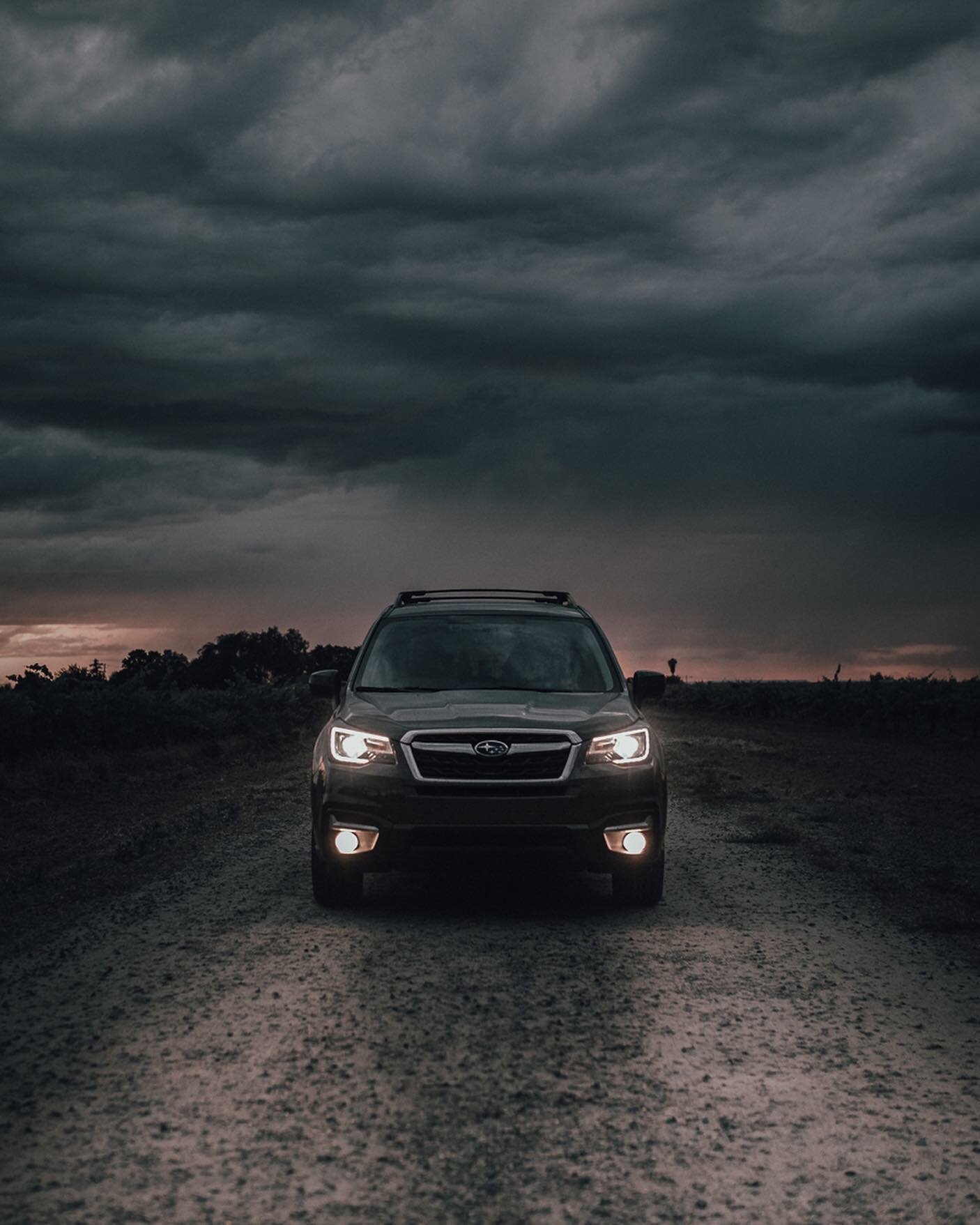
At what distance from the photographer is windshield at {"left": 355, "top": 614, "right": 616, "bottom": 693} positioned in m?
8.48

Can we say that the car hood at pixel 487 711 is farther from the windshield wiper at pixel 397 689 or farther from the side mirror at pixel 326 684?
the side mirror at pixel 326 684

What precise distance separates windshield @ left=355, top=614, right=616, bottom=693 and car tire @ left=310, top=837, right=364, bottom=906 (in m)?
1.35

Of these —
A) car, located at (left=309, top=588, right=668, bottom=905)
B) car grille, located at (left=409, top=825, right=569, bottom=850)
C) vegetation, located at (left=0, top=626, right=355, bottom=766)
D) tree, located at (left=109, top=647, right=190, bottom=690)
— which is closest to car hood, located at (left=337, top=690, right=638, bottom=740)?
car, located at (left=309, top=588, right=668, bottom=905)

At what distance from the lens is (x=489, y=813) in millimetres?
7199

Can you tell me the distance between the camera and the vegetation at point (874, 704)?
36875mm

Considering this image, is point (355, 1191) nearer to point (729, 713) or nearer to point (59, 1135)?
point (59, 1135)

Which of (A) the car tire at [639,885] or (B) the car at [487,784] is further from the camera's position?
(A) the car tire at [639,885]

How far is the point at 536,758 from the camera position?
7.32 metres

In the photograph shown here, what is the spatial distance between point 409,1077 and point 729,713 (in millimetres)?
59351

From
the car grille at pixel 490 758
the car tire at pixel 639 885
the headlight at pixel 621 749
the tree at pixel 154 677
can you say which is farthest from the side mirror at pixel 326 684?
the tree at pixel 154 677

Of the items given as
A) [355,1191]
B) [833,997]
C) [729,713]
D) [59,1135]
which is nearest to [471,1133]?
[355,1191]

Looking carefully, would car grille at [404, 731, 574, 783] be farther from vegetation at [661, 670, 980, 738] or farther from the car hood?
vegetation at [661, 670, 980, 738]

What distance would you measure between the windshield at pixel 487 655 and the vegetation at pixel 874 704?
28.8 metres

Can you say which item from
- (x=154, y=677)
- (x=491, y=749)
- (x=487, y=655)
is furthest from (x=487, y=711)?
(x=154, y=677)
